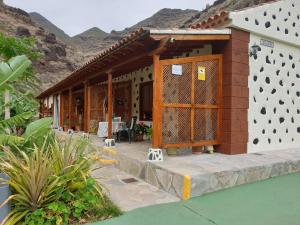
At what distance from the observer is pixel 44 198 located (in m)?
3.96

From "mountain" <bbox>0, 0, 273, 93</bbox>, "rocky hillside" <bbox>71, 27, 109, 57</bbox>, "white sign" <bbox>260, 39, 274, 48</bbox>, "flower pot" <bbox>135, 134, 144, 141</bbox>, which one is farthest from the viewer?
"rocky hillside" <bbox>71, 27, 109, 57</bbox>

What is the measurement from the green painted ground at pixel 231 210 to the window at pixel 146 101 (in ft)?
20.6

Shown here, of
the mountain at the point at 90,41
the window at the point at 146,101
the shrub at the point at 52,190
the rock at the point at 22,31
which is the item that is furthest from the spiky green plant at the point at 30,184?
the mountain at the point at 90,41

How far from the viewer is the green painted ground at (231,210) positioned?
13.0 ft

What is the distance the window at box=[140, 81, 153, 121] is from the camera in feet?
36.6

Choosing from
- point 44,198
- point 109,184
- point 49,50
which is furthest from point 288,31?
point 49,50

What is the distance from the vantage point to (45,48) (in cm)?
4741

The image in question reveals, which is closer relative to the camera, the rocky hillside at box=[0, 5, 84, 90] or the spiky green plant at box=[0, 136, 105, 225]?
the spiky green plant at box=[0, 136, 105, 225]

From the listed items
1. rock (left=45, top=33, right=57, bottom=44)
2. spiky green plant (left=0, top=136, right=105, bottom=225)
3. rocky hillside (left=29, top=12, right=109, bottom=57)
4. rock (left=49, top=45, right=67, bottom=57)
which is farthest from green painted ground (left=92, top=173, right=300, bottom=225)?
rocky hillside (left=29, top=12, right=109, bottom=57)

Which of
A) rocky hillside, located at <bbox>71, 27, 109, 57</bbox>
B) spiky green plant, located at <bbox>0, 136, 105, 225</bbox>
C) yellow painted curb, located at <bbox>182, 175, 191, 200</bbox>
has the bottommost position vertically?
yellow painted curb, located at <bbox>182, 175, 191, 200</bbox>

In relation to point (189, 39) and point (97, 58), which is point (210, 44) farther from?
point (97, 58)

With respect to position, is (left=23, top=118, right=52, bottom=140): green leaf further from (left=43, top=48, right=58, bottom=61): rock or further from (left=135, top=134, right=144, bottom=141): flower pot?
(left=43, top=48, right=58, bottom=61): rock

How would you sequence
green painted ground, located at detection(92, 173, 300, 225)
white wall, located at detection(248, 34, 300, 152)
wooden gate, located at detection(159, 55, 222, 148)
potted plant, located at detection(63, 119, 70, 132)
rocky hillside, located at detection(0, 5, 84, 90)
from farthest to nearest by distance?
1. rocky hillside, located at detection(0, 5, 84, 90)
2. potted plant, located at detection(63, 119, 70, 132)
3. white wall, located at detection(248, 34, 300, 152)
4. wooden gate, located at detection(159, 55, 222, 148)
5. green painted ground, located at detection(92, 173, 300, 225)

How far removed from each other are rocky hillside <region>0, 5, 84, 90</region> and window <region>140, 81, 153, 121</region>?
A: 1263 inches
